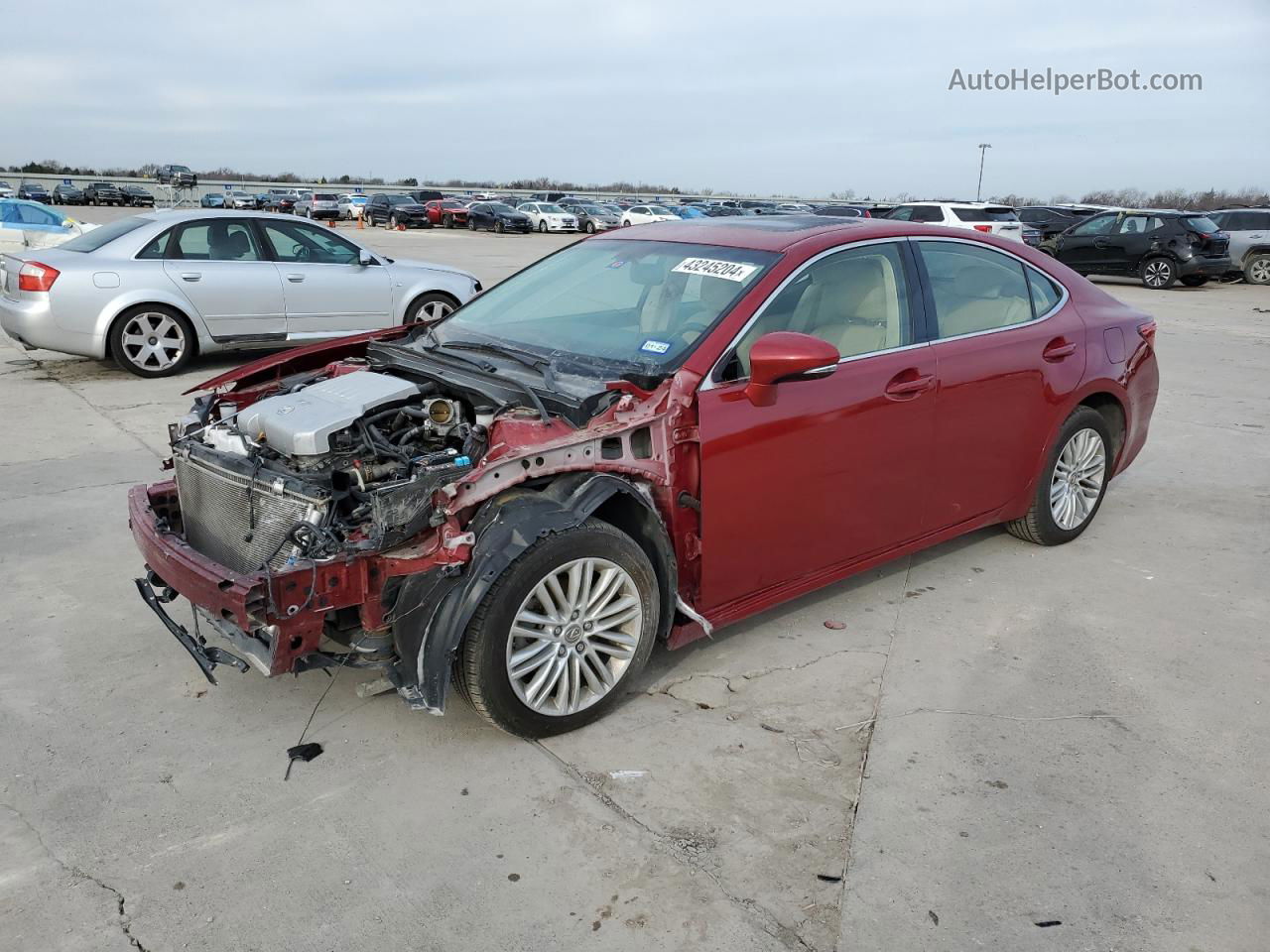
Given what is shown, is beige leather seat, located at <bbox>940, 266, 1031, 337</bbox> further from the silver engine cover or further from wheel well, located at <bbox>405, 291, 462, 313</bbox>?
wheel well, located at <bbox>405, 291, 462, 313</bbox>

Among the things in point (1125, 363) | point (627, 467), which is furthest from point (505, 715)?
point (1125, 363)

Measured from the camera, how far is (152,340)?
29.3 ft

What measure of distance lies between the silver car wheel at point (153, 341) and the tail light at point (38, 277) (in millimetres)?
665

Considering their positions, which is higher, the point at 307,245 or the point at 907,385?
the point at 307,245

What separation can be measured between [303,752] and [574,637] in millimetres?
980

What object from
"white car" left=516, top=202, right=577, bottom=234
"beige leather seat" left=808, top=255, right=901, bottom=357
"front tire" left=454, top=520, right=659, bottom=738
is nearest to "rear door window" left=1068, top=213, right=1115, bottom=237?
"beige leather seat" left=808, top=255, right=901, bottom=357

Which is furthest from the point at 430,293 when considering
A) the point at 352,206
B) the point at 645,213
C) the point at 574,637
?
the point at 352,206

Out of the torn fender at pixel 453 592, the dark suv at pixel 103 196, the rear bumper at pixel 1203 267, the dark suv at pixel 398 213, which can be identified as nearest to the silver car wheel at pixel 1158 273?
the rear bumper at pixel 1203 267

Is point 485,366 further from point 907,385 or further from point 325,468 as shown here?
point 907,385

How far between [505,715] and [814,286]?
203 cm

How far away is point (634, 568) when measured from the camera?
336 cm

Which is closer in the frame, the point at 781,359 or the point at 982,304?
the point at 781,359

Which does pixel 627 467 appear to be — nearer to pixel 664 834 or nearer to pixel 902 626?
pixel 664 834

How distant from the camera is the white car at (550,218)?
4106 centimetres
